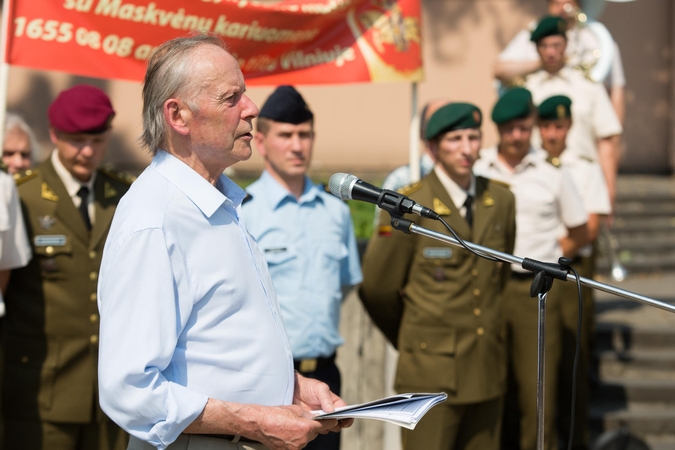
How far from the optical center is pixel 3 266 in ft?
13.6

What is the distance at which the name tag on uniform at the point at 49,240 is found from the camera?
4285 mm

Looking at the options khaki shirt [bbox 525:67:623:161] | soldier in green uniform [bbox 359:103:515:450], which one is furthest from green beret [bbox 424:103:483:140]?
khaki shirt [bbox 525:67:623:161]

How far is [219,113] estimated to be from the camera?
247cm

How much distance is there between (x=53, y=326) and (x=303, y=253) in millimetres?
1223

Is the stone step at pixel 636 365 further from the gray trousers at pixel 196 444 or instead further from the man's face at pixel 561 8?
the gray trousers at pixel 196 444

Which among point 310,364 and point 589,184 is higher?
point 589,184

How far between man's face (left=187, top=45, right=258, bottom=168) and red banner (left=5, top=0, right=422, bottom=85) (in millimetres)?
2633

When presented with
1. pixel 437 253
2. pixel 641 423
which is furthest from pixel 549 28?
pixel 641 423

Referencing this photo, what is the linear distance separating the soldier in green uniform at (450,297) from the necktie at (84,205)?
1.41 m

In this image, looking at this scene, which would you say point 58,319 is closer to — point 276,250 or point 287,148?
point 276,250

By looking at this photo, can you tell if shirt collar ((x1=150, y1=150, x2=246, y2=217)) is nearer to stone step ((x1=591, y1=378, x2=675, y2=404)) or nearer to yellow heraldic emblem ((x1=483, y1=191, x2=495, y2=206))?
yellow heraldic emblem ((x1=483, y1=191, x2=495, y2=206))

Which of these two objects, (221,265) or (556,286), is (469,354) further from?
(221,265)

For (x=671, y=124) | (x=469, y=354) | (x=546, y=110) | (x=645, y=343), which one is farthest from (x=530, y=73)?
(x=671, y=124)

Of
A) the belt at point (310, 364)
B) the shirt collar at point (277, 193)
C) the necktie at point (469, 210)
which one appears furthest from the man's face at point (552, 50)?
the belt at point (310, 364)
